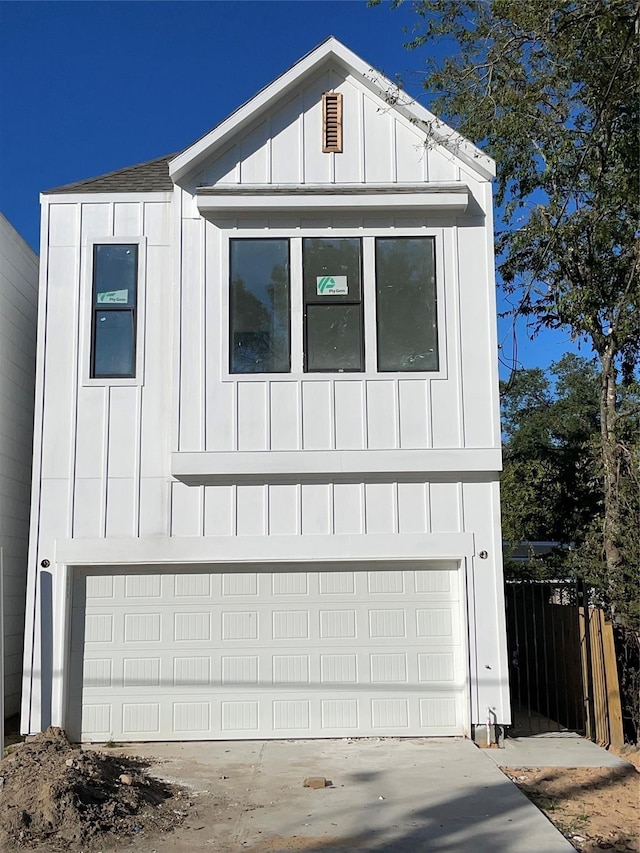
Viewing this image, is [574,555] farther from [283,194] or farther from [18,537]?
[18,537]

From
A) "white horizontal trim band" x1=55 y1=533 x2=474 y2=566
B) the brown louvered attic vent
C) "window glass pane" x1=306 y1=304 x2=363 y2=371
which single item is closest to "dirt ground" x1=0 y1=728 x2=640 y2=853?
"white horizontal trim band" x1=55 y1=533 x2=474 y2=566

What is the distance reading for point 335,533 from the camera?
953 centimetres

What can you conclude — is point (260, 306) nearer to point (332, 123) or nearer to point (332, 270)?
point (332, 270)

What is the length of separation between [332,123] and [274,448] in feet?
13.7

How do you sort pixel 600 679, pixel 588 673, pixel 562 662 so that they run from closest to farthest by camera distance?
1. pixel 600 679
2. pixel 588 673
3. pixel 562 662

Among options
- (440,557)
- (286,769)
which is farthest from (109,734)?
(440,557)

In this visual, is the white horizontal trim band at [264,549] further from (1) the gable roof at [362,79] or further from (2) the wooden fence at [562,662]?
(1) the gable roof at [362,79]

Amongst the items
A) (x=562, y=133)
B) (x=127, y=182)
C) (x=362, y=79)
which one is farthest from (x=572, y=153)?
(x=127, y=182)

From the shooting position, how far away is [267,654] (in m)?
9.48

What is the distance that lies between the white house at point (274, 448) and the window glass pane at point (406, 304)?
0.03m

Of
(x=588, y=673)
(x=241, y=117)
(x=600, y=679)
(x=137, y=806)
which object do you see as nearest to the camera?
(x=137, y=806)

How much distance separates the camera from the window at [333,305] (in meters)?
9.70

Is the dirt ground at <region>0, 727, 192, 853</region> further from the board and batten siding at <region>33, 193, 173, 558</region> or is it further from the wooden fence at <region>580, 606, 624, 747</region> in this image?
the wooden fence at <region>580, 606, 624, 747</region>

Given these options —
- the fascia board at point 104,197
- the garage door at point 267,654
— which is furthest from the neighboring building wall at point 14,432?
the garage door at point 267,654
